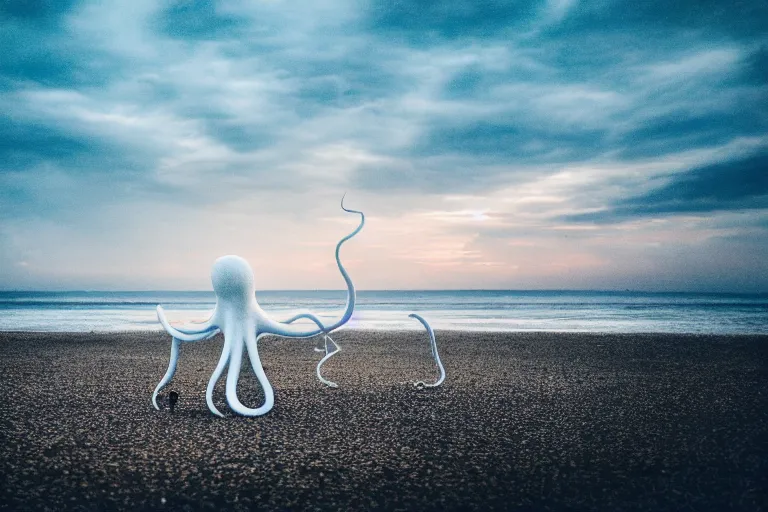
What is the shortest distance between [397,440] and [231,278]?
108 inches

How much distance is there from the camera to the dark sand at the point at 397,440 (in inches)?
159

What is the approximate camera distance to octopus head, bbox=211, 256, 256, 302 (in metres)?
6.19

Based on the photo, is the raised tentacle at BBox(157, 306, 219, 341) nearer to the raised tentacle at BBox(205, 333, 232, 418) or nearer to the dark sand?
the raised tentacle at BBox(205, 333, 232, 418)

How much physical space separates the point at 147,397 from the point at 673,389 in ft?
26.4

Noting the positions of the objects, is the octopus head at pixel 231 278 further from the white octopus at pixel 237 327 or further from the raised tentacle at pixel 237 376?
the raised tentacle at pixel 237 376

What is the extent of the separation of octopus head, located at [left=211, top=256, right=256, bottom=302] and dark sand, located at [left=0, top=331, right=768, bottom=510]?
1506 millimetres

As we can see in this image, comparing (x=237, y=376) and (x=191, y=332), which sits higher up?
(x=191, y=332)

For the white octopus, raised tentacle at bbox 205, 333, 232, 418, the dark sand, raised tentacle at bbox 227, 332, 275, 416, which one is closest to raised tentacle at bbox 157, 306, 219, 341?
the white octopus

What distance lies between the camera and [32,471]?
4480 millimetres

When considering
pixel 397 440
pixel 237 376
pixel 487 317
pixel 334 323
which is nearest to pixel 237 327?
Result: pixel 237 376

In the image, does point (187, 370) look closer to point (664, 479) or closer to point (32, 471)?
point (32, 471)

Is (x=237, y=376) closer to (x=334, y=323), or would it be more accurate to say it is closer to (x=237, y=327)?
(x=237, y=327)

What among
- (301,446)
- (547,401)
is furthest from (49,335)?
(547,401)

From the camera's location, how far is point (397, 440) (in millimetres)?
5340
